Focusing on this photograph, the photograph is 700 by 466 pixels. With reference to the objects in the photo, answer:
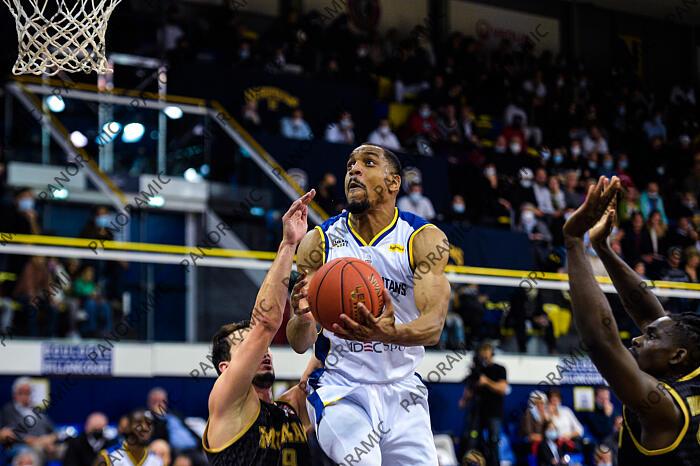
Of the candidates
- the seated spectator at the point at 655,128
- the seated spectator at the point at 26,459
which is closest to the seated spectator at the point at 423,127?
the seated spectator at the point at 655,128

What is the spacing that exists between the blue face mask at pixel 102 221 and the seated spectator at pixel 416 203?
4311 millimetres

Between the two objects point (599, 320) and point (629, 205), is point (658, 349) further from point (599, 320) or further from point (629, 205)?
point (629, 205)

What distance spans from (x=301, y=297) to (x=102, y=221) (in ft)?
23.2

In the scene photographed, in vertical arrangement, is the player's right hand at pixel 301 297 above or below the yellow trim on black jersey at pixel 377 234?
below

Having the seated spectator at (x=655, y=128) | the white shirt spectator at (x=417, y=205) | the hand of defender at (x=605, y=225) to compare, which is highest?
the seated spectator at (x=655, y=128)

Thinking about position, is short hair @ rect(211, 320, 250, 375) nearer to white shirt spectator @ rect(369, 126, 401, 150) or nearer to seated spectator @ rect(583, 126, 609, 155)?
white shirt spectator @ rect(369, 126, 401, 150)

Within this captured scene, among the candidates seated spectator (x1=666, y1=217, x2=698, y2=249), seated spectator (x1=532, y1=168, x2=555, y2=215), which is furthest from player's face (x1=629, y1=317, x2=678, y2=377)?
seated spectator (x1=666, y1=217, x2=698, y2=249)

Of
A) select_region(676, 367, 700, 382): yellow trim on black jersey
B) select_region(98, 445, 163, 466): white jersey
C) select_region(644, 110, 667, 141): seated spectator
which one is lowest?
select_region(98, 445, 163, 466): white jersey

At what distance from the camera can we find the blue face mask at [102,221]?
39.6 feet

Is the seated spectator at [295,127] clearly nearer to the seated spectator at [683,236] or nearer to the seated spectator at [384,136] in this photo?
the seated spectator at [384,136]

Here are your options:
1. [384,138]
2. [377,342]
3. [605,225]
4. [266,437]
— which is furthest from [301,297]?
[384,138]

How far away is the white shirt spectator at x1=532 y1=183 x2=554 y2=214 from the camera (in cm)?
1694

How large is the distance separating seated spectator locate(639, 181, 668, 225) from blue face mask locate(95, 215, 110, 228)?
9.69 m

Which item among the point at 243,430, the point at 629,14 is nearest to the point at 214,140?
the point at 243,430
